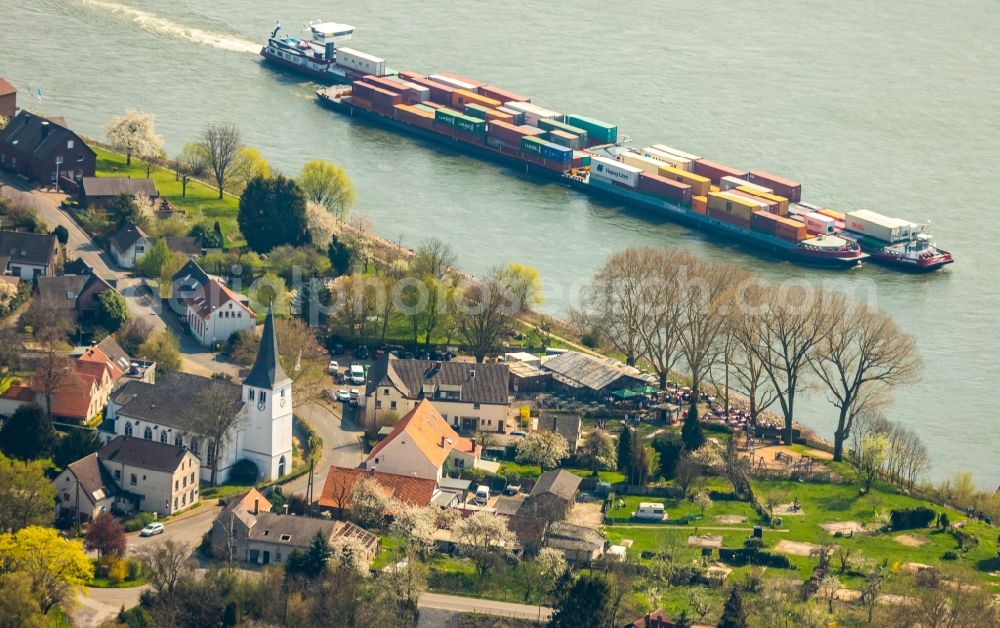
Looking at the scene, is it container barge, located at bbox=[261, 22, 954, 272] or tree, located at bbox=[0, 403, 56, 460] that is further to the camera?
container barge, located at bbox=[261, 22, 954, 272]

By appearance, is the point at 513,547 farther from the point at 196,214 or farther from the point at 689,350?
the point at 196,214

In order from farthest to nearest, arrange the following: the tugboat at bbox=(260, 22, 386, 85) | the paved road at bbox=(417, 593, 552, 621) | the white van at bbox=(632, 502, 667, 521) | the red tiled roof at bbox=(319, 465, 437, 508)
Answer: the tugboat at bbox=(260, 22, 386, 85) < the white van at bbox=(632, 502, 667, 521) < the red tiled roof at bbox=(319, 465, 437, 508) < the paved road at bbox=(417, 593, 552, 621)

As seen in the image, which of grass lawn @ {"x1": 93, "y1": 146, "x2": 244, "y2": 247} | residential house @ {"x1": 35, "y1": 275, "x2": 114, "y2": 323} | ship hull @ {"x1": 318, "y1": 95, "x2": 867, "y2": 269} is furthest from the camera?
ship hull @ {"x1": 318, "y1": 95, "x2": 867, "y2": 269}

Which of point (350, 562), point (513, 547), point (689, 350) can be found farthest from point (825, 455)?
point (350, 562)

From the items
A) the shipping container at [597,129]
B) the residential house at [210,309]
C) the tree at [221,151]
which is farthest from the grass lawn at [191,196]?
the shipping container at [597,129]

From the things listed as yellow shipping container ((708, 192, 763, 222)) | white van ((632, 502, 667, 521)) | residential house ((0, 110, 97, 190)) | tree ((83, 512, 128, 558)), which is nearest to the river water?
yellow shipping container ((708, 192, 763, 222))

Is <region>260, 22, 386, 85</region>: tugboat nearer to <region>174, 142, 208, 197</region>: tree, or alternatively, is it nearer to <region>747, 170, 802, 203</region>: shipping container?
<region>174, 142, 208, 197</region>: tree
